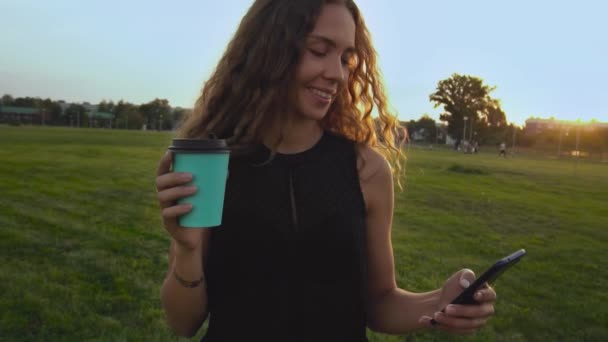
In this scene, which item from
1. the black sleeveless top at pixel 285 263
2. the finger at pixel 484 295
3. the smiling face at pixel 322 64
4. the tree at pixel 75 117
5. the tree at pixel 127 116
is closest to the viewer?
the finger at pixel 484 295

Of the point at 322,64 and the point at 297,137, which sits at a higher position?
the point at 322,64

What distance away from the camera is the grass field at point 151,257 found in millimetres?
4617

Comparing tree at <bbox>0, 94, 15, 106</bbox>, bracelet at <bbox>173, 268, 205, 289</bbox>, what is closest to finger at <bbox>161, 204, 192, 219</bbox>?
bracelet at <bbox>173, 268, 205, 289</bbox>

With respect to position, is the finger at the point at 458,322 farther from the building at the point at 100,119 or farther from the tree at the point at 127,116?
the building at the point at 100,119

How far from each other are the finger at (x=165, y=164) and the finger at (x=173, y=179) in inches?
2.2

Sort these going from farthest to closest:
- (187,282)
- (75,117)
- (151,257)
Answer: (75,117) < (151,257) < (187,282)

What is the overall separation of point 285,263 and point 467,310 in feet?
1.98

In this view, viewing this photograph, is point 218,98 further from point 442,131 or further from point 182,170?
point 442,131

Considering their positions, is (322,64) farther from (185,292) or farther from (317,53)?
(185,292)

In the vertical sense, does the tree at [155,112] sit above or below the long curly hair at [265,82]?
above

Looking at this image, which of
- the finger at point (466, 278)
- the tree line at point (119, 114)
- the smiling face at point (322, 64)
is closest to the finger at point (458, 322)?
the finger at point (466, 278)

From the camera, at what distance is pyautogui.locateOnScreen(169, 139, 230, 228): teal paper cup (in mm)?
1300

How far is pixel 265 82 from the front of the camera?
199cm

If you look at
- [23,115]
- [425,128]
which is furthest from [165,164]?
[23,115]
